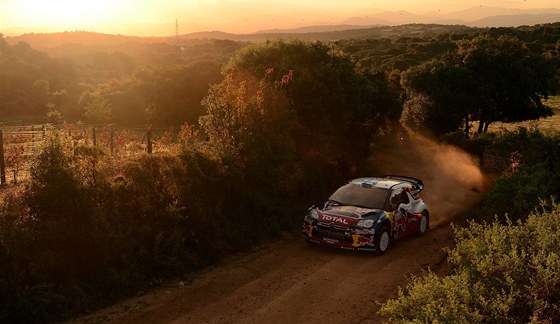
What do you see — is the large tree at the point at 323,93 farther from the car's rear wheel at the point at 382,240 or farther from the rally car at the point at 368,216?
the car's rear wheel at the point at 382,240

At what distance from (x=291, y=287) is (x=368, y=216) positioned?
11.0 ft

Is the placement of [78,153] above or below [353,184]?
above

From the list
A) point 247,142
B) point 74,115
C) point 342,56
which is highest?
point 342,56

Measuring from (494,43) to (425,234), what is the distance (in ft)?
82.3

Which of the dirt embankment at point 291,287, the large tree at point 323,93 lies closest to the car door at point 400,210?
the dirt embankment at point 291,287

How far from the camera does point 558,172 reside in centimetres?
1532

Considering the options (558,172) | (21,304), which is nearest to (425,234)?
(558,172)

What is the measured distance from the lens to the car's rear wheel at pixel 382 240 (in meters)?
13.5

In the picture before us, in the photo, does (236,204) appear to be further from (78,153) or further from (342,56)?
(342,56)

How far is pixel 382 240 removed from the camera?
1379 centimetres

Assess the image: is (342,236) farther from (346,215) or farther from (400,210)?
(400,210)

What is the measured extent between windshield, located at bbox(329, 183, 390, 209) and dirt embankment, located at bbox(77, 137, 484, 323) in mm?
1420

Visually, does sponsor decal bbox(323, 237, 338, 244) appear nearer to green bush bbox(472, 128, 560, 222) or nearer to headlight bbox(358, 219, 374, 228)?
headlight bbox(358, 219, 374, 228)

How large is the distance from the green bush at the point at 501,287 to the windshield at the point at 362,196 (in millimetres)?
5792
